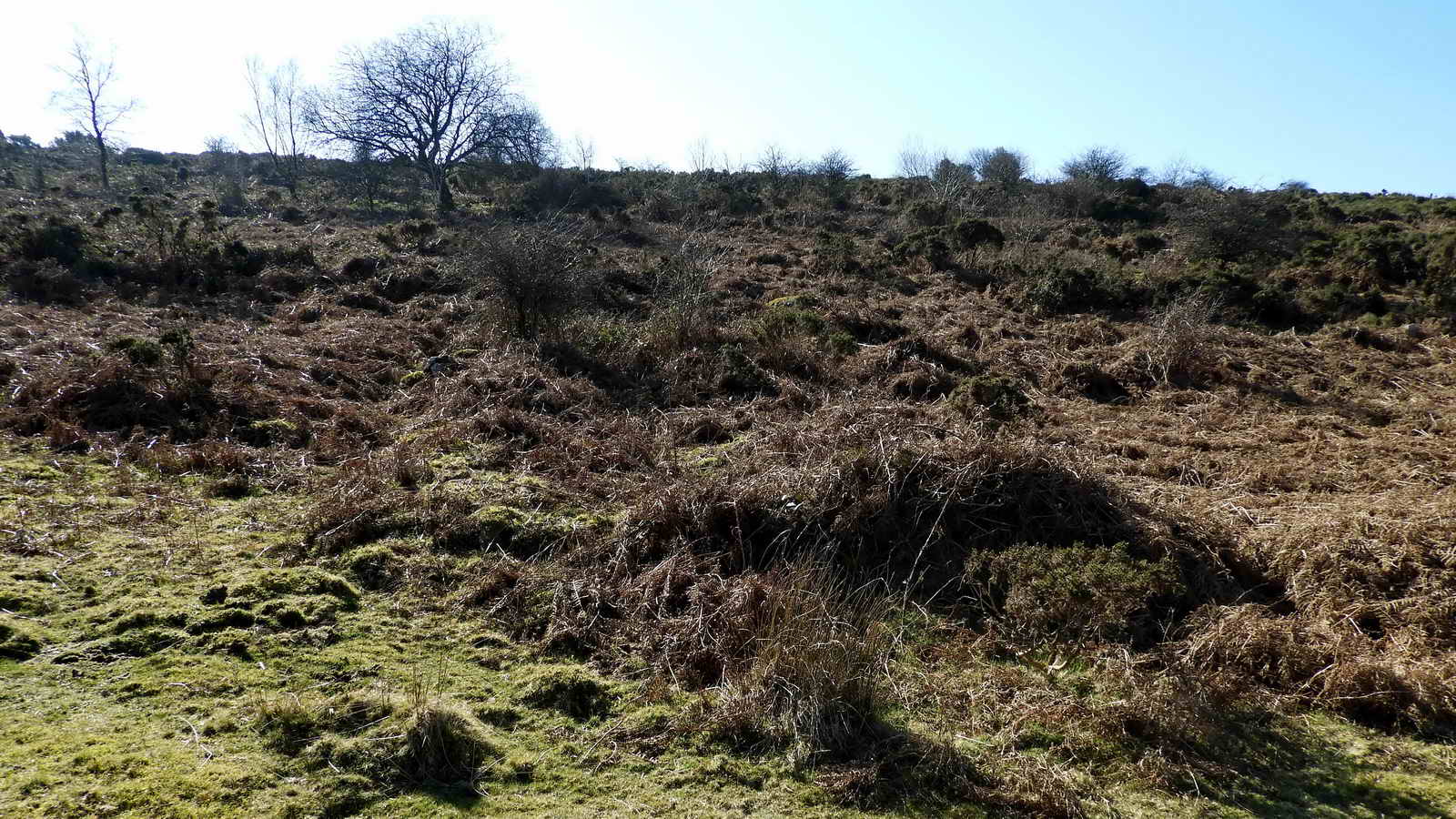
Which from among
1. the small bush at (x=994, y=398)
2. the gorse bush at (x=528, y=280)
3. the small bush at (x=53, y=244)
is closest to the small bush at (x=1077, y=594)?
the small bush at (x=994, y=398)

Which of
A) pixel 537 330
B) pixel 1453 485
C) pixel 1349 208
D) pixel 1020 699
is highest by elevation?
pixel 1349 208

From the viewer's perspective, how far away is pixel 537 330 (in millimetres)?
11664

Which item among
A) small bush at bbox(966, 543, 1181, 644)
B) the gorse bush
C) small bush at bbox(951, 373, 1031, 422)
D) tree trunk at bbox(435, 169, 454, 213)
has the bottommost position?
small bush at bbox(966, 543, 1181, 644)

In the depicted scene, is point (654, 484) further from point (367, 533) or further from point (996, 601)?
point (996, 601)

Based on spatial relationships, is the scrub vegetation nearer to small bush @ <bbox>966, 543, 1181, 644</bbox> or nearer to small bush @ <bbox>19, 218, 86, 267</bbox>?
small bush @ <bbox>966, 543, 1181, 644</bbox>

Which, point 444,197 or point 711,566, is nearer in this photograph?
point 711,566

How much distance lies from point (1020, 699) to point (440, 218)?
23997mm

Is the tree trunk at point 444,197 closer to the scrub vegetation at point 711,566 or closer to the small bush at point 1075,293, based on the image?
the scrub vegetation at point 711,566

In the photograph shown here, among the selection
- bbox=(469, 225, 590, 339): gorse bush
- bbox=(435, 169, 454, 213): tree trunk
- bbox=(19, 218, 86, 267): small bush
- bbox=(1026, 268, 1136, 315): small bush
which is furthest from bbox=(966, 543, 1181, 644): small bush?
bbox=(435, 169, 454, 213): tree trunk

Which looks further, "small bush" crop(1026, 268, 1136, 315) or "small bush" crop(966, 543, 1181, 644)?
"small bush" crop(1026, 268, 1136, 315)

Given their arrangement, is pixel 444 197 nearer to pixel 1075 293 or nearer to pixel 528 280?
pixel 528 280

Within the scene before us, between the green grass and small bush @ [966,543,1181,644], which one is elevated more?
small bush @ [966,543,1181,644]

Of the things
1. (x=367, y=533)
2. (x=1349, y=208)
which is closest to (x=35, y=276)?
(x=367, y=533)

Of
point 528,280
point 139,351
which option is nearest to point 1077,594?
point 139,351
